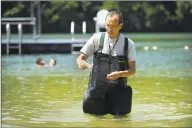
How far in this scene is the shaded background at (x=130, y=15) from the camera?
58.1 m

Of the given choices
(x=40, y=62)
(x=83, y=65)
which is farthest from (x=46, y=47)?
(x=83, y=65)

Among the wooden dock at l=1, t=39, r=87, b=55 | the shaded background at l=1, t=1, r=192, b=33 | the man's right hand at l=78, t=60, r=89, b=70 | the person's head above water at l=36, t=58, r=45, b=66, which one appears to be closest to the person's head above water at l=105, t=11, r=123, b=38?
the man's right hand at l=78, t=60, r=89, b=70

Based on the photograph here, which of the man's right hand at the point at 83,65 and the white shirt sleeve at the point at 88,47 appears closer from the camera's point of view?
the man's right hand at the point at 83,65

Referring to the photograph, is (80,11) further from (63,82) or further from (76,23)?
(63,82)

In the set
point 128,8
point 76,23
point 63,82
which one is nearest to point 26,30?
point 76,23

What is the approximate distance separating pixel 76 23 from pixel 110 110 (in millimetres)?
52995

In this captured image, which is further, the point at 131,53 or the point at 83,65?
the point at 131,53

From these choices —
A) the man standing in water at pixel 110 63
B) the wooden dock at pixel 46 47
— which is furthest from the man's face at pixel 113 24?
the wooden dock at pixel 46 47

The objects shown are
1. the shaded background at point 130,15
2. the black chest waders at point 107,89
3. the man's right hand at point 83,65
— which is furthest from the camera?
the shaded background at point 130,15

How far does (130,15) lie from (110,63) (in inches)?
2070

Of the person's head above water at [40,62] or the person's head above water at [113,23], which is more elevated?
the person's head above water at [113,23]

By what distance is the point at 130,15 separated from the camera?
58.7 metres

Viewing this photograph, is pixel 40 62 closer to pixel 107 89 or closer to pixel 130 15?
pixel 107 89

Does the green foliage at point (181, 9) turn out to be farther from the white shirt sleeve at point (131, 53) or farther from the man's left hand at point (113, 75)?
the man's left hand at point (113, 75)
